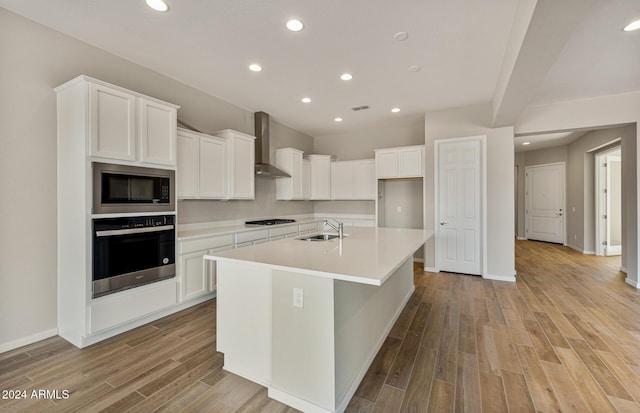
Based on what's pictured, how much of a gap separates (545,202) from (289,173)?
7362 millimetres

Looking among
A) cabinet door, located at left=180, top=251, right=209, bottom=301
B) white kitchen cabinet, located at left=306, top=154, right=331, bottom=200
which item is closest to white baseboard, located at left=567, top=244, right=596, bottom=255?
white kitchen cabinet, located at left=306, top=154, right=331, bottom=200

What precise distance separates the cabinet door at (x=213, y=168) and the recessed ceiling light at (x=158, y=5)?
1.54 meters

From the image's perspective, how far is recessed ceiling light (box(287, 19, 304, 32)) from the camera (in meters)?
2.43

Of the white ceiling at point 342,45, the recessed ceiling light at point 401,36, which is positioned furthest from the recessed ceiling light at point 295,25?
the recessed ceiling light at point 401,36

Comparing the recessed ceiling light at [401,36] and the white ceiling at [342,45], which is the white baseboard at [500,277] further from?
the recessed ceiling light at [401,36]

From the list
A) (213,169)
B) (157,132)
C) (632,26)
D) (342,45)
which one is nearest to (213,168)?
(213,169)

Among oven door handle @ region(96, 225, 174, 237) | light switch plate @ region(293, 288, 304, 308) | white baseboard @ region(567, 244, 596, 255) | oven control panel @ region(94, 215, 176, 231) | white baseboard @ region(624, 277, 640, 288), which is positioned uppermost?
oven control panel @ region(94, 215, 176, 231)

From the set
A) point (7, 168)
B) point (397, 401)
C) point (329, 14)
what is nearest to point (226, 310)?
point (397, 401)

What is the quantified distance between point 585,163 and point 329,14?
7128mm

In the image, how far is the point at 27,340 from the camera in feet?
7.97

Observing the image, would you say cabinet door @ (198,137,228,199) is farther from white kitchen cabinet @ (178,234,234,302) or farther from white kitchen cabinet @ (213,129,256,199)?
white kitchen cabinet @ (178,234,234,302)

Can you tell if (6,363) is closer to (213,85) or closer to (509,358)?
(213,85)

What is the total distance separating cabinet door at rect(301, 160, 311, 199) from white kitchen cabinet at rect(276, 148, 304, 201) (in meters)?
0.19

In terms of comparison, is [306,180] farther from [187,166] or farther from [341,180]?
[187,166]
